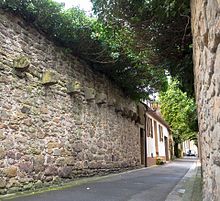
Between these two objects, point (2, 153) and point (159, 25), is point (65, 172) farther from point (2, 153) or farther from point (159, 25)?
point (159, 25)

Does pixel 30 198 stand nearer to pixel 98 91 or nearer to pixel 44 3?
pixel 44 3

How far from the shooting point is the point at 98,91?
11.2m

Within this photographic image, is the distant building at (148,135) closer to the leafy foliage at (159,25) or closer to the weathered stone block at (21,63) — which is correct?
the leafy foliage at (159,25)

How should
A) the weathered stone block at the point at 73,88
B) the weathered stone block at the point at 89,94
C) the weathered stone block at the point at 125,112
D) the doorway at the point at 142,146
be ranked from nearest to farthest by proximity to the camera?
the weathered stone block at the point at 73,88 → the weathered stone block at the point at 89,94 → the weathered stone block at the point at 125,112 → the doorway at the point at 142,146

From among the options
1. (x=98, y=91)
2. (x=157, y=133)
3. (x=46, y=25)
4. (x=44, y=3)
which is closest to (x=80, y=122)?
(x=98, y=91)

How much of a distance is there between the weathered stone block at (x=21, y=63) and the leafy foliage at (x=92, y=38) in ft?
3.79

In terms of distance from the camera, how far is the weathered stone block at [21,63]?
6.69m

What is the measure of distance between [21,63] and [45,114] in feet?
4.83

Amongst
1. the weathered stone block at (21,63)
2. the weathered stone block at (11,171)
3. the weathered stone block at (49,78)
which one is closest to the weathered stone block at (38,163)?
the weathered stone block at (11,171)

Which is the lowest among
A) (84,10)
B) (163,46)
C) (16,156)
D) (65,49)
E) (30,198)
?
(30,198)

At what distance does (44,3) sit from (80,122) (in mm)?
3629

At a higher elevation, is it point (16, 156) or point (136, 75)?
point (136, 75)

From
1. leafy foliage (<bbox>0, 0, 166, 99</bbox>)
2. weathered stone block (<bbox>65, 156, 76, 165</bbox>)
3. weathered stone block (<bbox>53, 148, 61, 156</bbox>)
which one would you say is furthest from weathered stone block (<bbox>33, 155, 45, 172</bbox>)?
leafy foliage (<bbox>0, 0, 166, 99</bbox>)

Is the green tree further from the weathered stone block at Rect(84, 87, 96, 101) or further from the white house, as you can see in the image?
the weathered stone block at Rect(84, 87, 96, 101)
